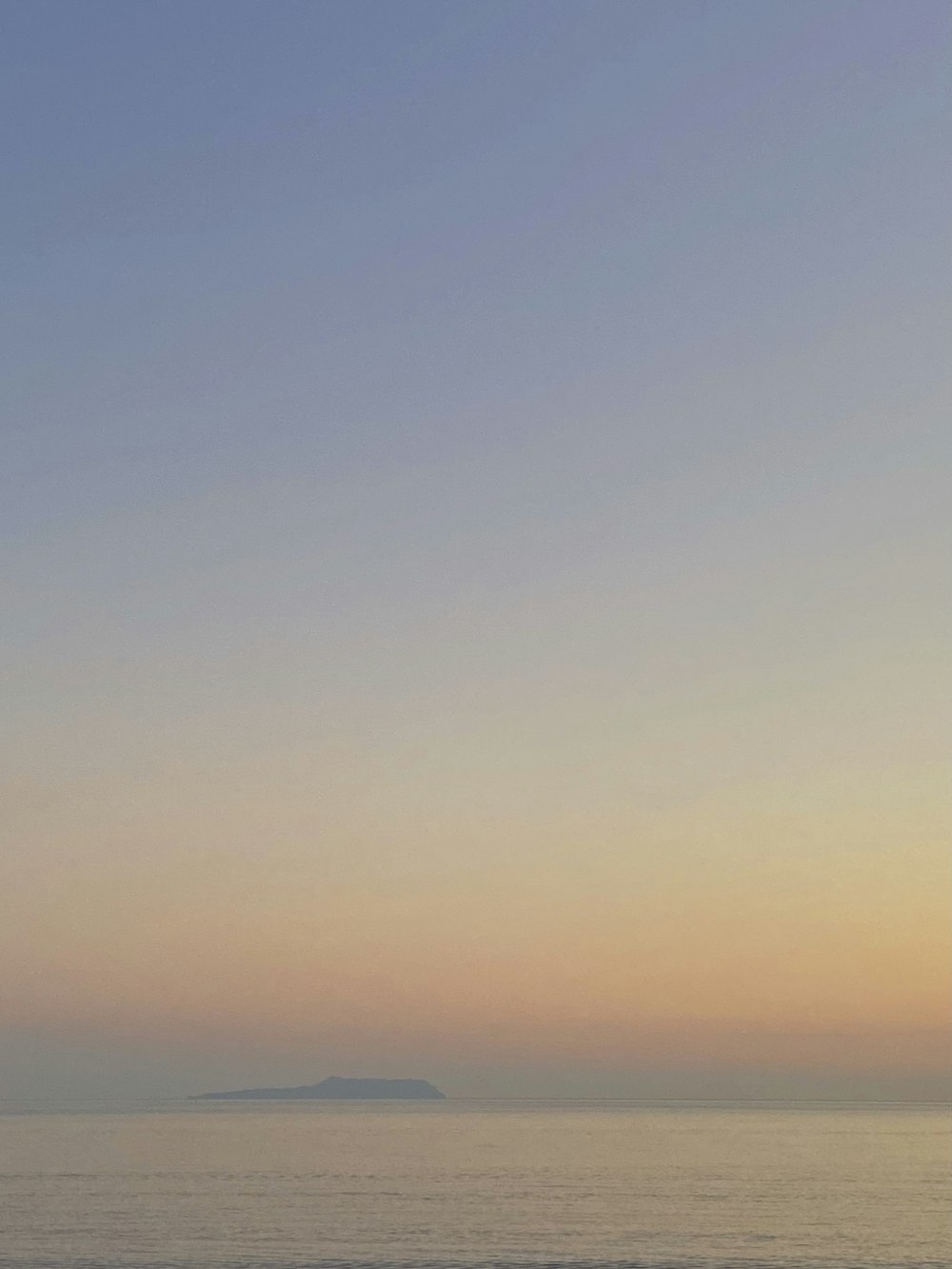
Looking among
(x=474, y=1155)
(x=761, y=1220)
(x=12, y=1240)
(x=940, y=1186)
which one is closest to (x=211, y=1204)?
Result: (x=12, y=1240)

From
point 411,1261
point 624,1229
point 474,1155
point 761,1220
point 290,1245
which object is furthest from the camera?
point 474,1155

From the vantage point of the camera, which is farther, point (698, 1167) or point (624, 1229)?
point (698, 1167)

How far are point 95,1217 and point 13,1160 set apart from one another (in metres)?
85.4

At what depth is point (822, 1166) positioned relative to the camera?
17662 cm

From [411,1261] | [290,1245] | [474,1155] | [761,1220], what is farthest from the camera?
[474,1155]

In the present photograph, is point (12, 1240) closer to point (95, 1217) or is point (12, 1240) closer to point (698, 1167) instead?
point (95, 1217)

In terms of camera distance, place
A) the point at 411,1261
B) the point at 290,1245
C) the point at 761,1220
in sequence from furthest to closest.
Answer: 1. the point at 761,1220
2. the point at 290,1245
3. the point at 411,1261

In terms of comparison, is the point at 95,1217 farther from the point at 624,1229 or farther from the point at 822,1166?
the point at 822,1166

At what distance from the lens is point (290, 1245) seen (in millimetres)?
88125

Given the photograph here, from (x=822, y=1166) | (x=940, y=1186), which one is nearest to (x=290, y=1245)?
(x=940, y=1186)

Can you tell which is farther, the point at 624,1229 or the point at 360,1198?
the point at 360,1198

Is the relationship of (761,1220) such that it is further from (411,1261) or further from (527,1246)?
(411,1261)

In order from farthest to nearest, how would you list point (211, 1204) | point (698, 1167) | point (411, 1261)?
point (698, 1167) < point (211, 1204) < point (411, 1261)

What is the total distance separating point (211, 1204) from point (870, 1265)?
5569 cm
